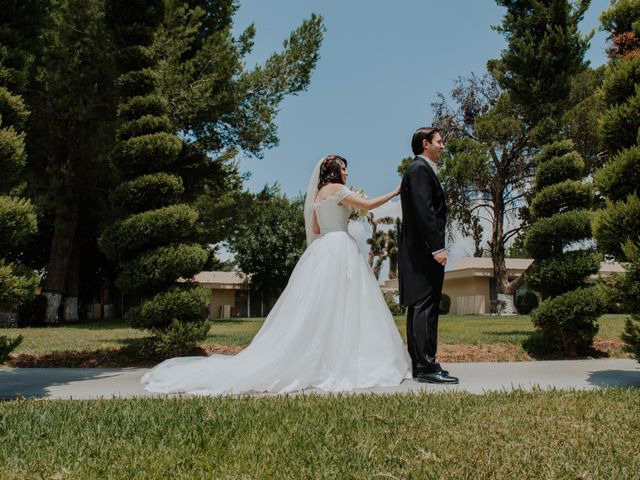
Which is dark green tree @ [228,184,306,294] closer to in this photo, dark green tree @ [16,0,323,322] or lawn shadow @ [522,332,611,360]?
dark green tree @ [16,0,323,322]

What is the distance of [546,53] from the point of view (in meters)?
11.3

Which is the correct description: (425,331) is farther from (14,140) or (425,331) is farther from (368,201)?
(14,140)

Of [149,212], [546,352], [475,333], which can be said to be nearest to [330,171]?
[149,212]

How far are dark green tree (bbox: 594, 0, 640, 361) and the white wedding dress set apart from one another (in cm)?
260

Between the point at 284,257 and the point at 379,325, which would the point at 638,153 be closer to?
the point at 379,325

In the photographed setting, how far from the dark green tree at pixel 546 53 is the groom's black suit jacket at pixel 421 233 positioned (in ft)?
18.6

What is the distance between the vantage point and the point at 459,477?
2.90m

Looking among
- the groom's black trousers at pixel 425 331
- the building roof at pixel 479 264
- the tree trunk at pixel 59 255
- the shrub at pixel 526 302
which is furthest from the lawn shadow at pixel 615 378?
the building roof at pixel 479 264

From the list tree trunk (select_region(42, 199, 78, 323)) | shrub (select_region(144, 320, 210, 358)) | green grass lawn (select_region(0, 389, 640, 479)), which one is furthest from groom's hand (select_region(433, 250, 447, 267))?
tree trunk (select_region(42, 199, 78, 323))

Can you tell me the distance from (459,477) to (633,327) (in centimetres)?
430

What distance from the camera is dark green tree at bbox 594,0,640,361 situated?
6031 mm

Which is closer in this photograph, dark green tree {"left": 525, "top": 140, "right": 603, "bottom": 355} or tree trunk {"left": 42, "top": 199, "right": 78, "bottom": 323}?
dark green tree {"left": 525, "top": 140, "right": 603, "bottom": 355}

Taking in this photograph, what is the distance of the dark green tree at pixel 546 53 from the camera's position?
445 inches

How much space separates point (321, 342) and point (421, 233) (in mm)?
1709
